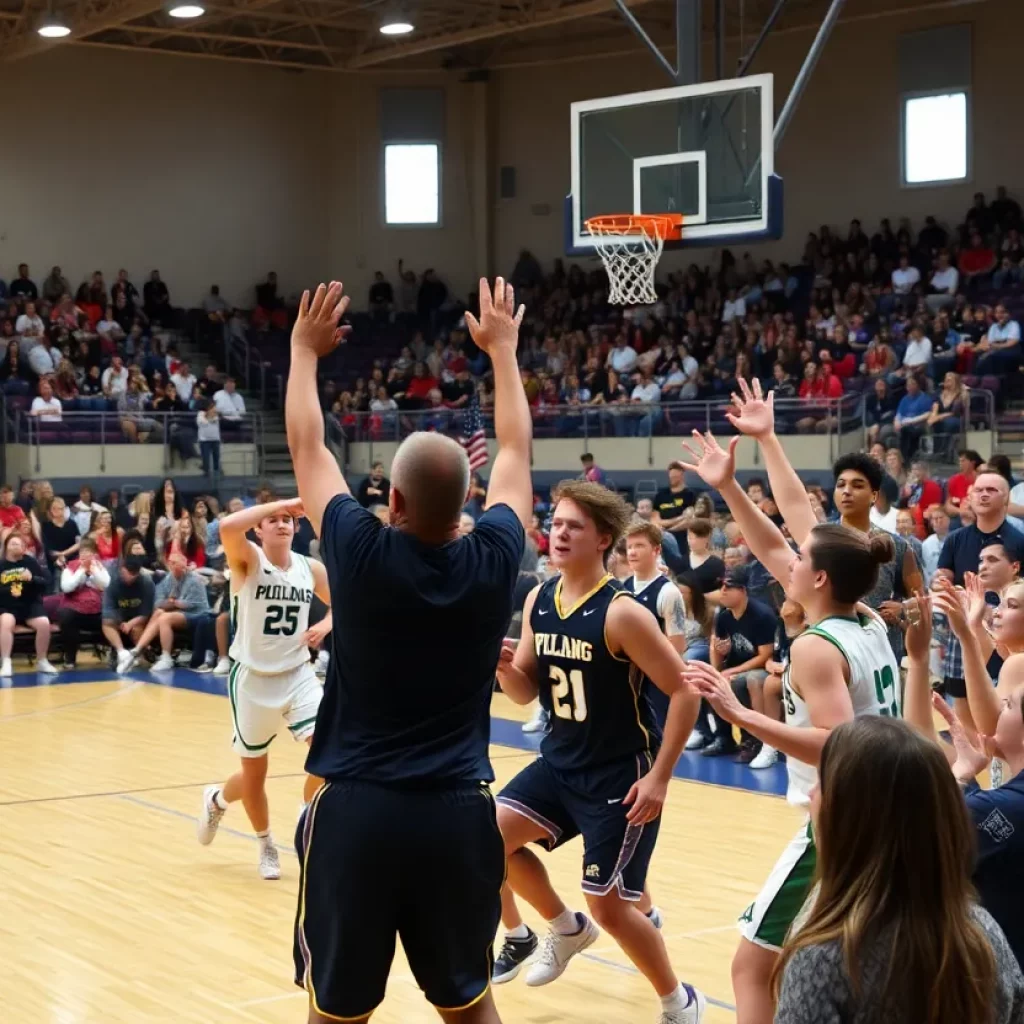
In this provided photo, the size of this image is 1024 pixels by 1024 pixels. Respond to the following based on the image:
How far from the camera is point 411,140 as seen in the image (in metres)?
27.7

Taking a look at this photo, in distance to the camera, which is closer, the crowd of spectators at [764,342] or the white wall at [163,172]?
the crowd of spectators at [764,342]

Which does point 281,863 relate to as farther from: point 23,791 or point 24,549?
point 24,549

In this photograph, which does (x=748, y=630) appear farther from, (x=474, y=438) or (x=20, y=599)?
(x=474, y=438)

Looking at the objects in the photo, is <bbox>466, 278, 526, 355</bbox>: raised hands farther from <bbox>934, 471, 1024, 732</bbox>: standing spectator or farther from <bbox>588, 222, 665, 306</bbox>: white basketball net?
<bbox>588, 222, 665, 306</bbox>: white basketball net

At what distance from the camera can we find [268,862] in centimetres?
746

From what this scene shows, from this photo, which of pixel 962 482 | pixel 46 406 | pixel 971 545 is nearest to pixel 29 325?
pixel 46 406

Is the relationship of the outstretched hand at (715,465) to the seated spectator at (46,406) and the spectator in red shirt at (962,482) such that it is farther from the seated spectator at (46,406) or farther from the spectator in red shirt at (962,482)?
the seated spectator at (46,406)

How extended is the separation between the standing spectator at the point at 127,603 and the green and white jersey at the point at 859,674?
11.9 metres

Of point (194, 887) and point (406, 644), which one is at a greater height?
point (406, 644)

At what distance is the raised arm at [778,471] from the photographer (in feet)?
16.1

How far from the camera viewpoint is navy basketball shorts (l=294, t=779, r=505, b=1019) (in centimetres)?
334

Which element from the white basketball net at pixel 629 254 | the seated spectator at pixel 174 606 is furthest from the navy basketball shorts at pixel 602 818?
the seated spectator at pixel 174 606

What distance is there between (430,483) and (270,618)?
4291mm

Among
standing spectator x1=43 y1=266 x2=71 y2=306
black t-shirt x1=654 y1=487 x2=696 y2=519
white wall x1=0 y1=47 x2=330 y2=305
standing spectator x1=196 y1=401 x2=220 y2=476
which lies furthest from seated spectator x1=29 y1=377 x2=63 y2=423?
black t-shirt x1=654 y1=487 x2=696 y2=519
